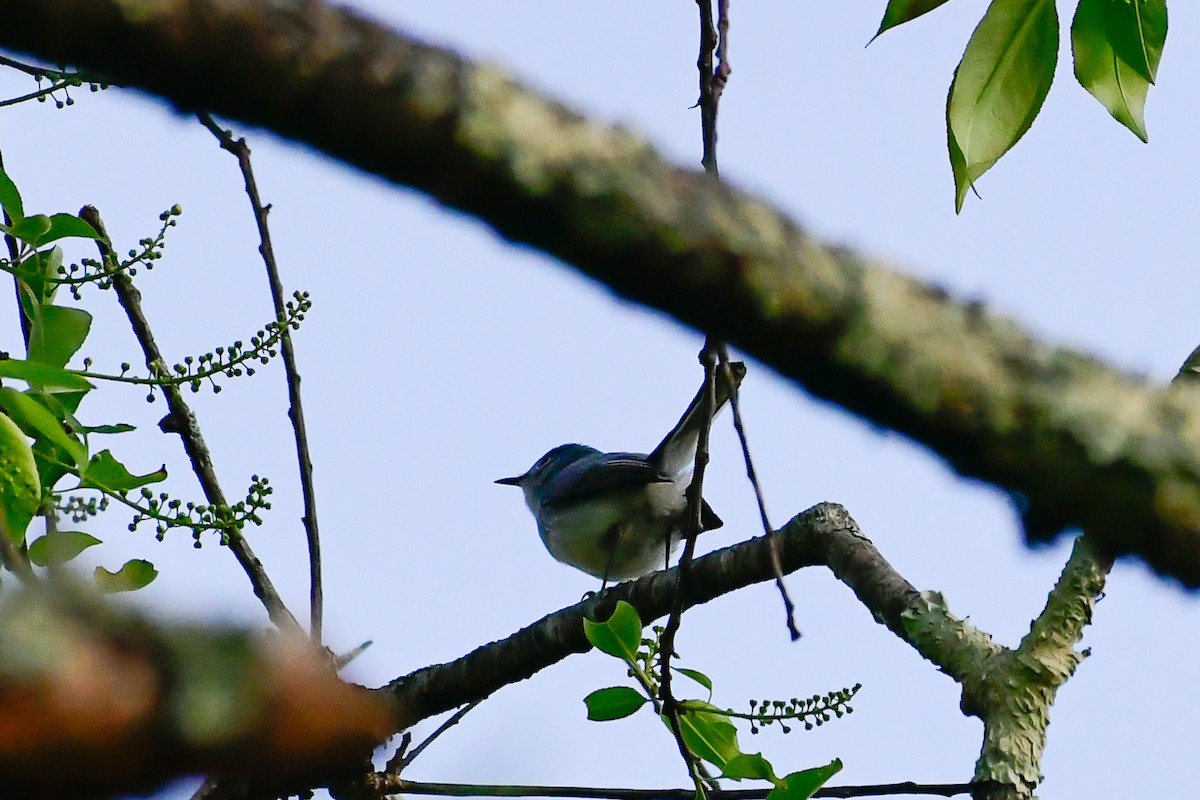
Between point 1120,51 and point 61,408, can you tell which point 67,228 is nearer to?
point 61,408

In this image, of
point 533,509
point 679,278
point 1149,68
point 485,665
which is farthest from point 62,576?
point 533,509

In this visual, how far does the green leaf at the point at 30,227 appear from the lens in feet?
8.87

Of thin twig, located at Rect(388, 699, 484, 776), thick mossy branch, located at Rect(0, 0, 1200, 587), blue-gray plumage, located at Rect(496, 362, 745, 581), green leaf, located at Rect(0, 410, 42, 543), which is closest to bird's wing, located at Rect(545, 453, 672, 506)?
blue-gray plumage, located at Rect(496, 362, 745, 581)

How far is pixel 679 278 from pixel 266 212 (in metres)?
2.82

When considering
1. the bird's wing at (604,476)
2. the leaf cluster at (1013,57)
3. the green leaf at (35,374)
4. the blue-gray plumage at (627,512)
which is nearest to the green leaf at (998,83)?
the leaf cluster at (1013,57)

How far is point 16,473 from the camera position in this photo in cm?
242

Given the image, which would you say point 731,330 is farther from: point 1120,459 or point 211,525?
point 211,525

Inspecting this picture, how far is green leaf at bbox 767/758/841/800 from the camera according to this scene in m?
2.63

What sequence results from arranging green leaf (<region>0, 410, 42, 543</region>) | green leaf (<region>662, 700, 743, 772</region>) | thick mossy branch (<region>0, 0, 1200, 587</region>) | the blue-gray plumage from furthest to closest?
the blue-gray plumage → green leaf (<region>662, 700, 743, 772</region>) → green leaf (<region>0, 410, 42, 543</region>) → thick mossy branch (<region>0, 0, 1200, 587</region>)

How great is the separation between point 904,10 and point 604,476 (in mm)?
5841

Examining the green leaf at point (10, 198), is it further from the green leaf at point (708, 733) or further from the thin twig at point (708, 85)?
the green leaf at point (708, 733)

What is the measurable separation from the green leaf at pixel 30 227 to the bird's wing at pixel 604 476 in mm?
5235

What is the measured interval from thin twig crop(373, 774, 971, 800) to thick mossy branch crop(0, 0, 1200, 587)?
197 cm

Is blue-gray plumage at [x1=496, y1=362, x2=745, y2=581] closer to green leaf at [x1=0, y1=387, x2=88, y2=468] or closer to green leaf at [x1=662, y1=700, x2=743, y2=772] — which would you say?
green leaf at [x1=662, y1=700, x2=743, y2=772]
